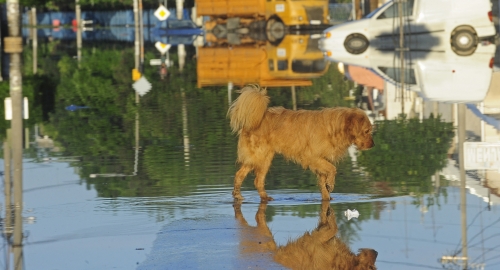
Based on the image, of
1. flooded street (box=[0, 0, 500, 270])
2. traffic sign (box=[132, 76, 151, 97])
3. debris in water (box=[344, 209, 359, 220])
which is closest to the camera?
flooded street (box=[0, 0, 500, 270])

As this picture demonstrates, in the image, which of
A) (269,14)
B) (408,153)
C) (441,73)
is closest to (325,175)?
(408,153)

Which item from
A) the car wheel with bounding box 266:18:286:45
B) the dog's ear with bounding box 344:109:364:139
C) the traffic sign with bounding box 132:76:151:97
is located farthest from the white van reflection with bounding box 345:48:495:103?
the car wheel with bounding box 266:18:286:45

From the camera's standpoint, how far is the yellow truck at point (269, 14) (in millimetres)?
46344

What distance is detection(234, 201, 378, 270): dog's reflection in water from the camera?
8.97 m

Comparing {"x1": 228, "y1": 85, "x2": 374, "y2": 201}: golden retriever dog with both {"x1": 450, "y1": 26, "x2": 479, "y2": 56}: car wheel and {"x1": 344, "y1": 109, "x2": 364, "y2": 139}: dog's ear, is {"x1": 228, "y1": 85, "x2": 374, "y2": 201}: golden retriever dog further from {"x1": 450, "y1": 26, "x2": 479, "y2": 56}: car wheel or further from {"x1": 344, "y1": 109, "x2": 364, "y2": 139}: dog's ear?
{"x1": 450, "y1": 26, "x2": 479, "y2": 56}: car wheel

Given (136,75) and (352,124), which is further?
(136,75)

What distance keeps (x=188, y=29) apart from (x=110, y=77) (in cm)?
2340

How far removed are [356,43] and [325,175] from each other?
71.6 ft

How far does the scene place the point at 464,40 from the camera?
30781 mm

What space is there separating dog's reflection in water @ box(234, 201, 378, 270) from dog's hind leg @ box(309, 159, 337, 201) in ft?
3.19

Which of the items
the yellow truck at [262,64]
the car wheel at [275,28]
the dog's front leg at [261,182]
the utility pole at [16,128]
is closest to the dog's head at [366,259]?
the utility pole at [16,128]

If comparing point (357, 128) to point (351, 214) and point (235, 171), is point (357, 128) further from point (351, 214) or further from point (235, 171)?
point (235, 171)

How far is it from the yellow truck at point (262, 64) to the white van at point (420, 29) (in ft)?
2.89

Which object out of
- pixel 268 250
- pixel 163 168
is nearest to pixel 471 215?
pixel 268 250
